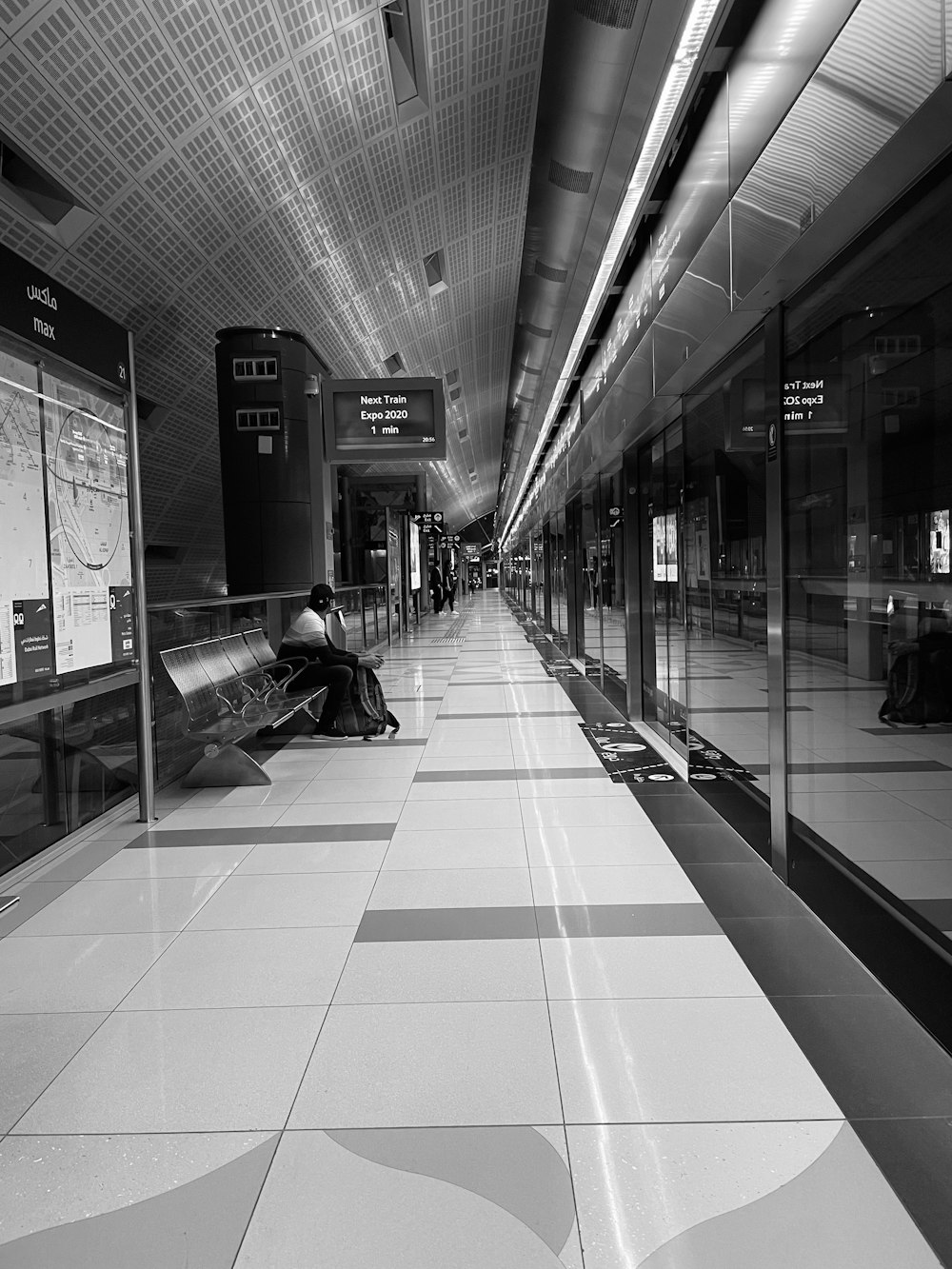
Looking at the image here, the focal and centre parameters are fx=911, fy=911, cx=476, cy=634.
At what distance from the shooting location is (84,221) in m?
8.56

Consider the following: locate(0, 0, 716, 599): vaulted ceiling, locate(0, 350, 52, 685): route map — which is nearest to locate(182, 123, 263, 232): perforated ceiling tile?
locate(0, 0, 716, 599): vaulted ceiling

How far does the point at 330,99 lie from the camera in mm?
8352

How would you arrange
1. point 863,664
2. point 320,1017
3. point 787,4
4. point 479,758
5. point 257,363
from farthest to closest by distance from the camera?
point 257,363 → point 863,664 → point 479,758 → point 787,4 → point 320,1017

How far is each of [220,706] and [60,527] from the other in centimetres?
207

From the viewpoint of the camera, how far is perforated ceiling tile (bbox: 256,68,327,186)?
7.77m

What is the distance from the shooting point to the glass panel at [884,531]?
3641mm

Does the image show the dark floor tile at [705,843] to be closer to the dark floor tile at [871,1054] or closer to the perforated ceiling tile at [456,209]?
the dark floor tile at [871,1054]

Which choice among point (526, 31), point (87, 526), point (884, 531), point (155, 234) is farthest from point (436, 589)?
point (87, 526)

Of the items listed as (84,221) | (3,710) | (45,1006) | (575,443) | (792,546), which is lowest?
(45,1006)

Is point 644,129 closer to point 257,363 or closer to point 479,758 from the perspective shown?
point 479,758

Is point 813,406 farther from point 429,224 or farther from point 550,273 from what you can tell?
point 550,273

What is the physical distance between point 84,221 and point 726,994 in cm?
887

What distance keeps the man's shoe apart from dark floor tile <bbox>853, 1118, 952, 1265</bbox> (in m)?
5.94

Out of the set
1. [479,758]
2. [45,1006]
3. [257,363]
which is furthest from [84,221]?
[45,1006]
